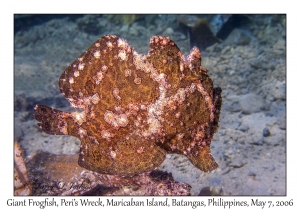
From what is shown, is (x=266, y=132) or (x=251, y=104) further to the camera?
(x=251, y=104)

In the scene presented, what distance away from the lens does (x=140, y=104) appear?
217cm

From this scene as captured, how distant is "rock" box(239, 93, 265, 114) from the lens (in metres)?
5.39

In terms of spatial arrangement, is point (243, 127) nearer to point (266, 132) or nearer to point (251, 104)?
point (266, 132)

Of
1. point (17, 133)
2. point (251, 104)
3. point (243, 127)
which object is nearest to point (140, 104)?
point (243, 127)

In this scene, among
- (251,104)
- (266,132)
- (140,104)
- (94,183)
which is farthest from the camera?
(251,104)

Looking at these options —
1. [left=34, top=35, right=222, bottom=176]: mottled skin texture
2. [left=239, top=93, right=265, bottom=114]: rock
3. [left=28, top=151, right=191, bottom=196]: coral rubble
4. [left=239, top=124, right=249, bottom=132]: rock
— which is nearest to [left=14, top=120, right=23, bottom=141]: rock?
[left=28, top=151, right=191, bottom=196]: coral rubble

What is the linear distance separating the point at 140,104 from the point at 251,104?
→ 13.0 ft

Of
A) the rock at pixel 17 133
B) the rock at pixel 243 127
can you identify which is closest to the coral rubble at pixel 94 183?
the rock at pixel 17 133

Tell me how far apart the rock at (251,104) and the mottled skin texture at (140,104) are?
3.36 meters

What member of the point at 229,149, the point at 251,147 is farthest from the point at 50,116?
the point at 251,147

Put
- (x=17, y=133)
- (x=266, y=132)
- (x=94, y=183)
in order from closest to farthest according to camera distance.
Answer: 1. (x=94, y=183)
2. (x=266, y=132)
3. (x=17, y=133)

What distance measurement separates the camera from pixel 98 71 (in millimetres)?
2252

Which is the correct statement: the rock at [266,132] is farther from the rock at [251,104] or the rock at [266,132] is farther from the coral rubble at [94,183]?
the coral rubble at [94,183]

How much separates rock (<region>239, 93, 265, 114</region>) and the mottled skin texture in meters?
3.36
